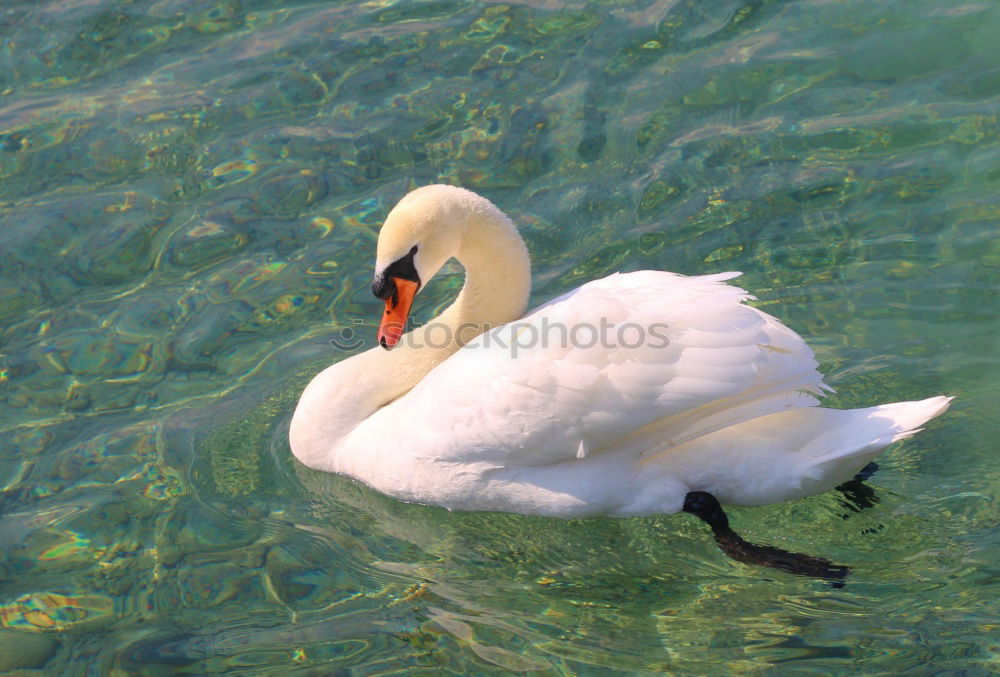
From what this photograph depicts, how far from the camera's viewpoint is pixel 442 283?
714 centimetres

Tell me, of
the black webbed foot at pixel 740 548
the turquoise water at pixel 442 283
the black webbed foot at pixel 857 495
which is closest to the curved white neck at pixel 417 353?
the turquoise water at pixel 442 283

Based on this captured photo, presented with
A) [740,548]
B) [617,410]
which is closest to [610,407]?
[617,410]

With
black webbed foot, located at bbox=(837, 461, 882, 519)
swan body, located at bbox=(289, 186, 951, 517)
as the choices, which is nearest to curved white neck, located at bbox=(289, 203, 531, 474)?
swan body, located at bbox=(289, 186, 951, 517)

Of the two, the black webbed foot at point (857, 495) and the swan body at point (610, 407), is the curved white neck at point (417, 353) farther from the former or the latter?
the black webbed foot at point (857, 495)

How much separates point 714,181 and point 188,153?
3503mm

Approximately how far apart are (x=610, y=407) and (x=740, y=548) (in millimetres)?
876

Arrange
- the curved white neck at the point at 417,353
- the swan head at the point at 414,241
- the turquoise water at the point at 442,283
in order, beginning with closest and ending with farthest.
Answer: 1. the turquoise water at the point at 442,283
2. the swan head at the point at 414,241
3. the curved white neck at the point at 417,353

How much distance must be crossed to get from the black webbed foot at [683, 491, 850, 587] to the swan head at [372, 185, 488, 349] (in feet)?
5.16

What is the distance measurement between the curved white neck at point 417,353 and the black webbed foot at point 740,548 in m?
1.31

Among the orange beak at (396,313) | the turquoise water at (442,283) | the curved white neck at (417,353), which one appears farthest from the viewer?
the curved white neck at (417,353)

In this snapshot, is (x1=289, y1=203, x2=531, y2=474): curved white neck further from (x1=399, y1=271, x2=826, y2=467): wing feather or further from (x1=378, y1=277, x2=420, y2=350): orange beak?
(x1=399, y1=271, x2=826, y2=467): wing feather

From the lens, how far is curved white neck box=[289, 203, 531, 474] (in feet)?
18.4

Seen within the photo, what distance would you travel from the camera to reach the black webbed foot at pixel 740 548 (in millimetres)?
5055

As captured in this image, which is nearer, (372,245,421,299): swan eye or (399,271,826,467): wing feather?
(399,271,826,467): wing feather
